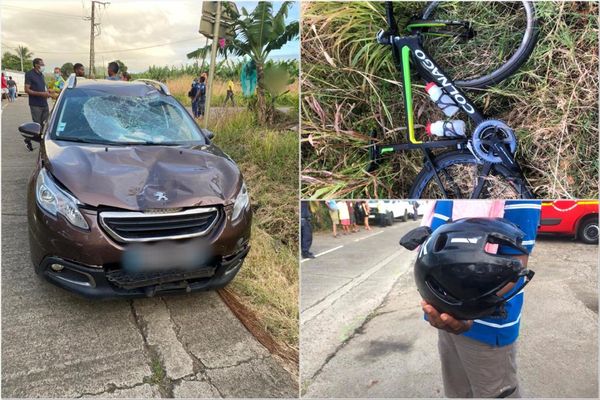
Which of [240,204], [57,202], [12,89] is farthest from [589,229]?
[12,89]

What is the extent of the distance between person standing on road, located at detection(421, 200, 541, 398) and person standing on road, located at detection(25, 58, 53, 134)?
5.19 m

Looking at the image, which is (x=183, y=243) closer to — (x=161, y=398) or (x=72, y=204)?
(x=72, y=204)

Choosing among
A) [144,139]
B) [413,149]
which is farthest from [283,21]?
[413,149]

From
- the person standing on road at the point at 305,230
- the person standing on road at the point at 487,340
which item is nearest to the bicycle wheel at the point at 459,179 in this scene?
the person standing on road at the point at 487,340

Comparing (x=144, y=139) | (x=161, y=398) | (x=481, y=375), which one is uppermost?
(x=144, y=139)

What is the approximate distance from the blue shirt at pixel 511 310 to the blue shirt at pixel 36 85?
5233mm

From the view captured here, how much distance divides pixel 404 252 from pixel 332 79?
0.99 meters

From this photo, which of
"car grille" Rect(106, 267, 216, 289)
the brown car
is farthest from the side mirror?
"car grille" Rect(106, 267, 216, 289)

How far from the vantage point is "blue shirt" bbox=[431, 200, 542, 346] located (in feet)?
6.00

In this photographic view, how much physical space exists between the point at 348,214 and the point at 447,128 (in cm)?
74

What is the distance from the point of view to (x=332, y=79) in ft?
7.44

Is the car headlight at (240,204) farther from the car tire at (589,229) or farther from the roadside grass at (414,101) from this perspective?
the car tire at (589,229)

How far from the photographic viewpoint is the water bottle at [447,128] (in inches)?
90.0

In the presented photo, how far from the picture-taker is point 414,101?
2.34m
